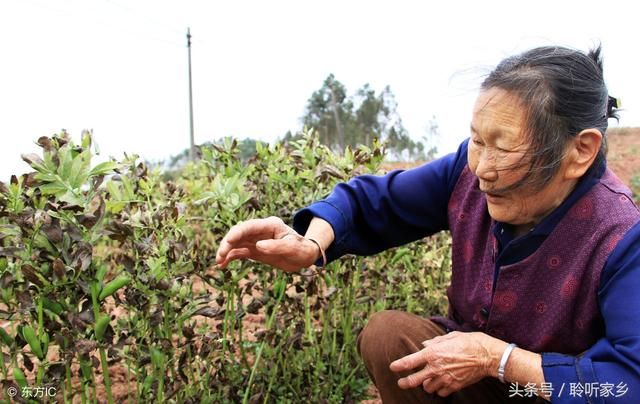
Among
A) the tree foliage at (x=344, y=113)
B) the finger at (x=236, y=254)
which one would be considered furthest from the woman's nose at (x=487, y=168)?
the tree foliage at (x=344, y=113)

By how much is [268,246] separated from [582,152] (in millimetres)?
782

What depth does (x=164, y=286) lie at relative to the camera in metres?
1.60

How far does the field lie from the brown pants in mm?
357

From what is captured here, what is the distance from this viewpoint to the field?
148 cm

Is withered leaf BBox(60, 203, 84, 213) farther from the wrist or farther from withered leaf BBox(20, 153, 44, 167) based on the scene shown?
the wrist

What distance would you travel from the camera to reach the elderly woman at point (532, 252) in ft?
4.52

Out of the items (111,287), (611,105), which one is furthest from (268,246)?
(611,105)

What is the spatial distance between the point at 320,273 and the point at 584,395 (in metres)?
0.99

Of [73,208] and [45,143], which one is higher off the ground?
[45,143]

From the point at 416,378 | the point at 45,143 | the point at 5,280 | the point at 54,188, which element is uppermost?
the point at 45,143

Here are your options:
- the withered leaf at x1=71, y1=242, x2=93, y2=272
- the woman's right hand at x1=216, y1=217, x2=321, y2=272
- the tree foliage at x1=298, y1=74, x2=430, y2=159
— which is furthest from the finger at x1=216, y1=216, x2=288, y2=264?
the tree foliage at x1=298, y1=74, x2=430, y2=159

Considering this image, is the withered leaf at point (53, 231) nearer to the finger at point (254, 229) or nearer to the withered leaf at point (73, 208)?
the withered leaf at point (73, 208)

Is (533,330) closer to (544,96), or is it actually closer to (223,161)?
(544,96)

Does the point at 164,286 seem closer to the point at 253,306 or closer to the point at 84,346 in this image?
the point at 84,346
